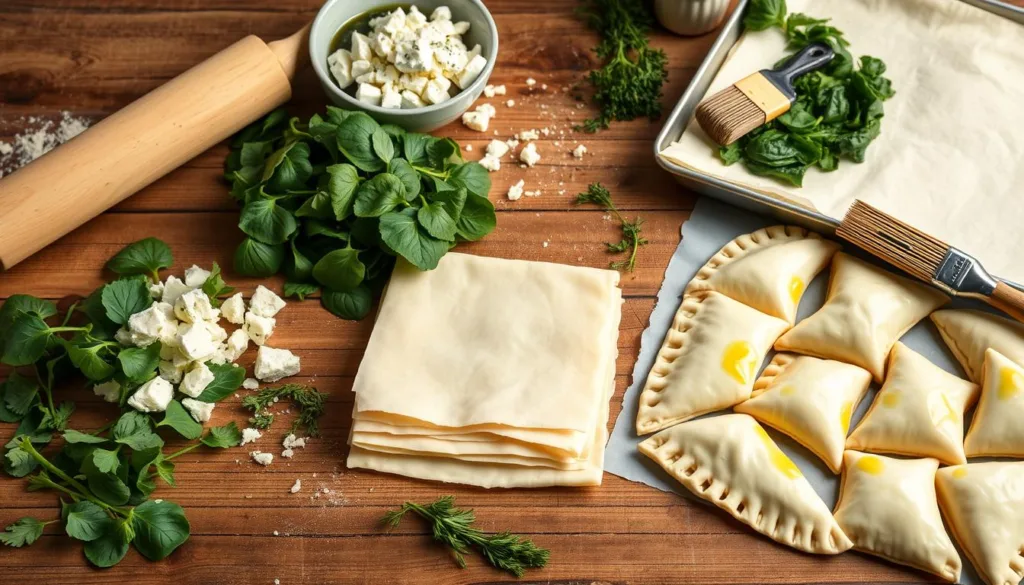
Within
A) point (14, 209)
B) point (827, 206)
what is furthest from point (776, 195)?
point (14, 209)

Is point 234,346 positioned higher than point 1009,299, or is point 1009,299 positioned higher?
point 1009,299

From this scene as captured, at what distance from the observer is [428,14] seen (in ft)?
9.14

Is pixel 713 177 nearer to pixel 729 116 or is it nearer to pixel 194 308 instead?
pixel 729 116

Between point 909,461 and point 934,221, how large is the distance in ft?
2.36

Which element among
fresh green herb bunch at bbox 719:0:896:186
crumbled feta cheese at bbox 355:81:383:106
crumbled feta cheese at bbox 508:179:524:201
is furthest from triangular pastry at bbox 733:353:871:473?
crumbled feta cheese at bbox 355:81:383:106

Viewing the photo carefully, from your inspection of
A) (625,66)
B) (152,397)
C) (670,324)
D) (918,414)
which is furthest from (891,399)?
(152,397)

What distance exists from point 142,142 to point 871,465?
210 cm

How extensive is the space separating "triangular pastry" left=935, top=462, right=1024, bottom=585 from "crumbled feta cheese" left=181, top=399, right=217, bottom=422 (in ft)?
6.06

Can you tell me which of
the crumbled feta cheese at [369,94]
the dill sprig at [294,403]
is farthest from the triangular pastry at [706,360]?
the crumbled feta cheese at [369,94]

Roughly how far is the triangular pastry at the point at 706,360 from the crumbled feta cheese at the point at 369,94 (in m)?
1.05

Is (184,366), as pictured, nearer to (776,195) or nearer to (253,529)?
(253,529)

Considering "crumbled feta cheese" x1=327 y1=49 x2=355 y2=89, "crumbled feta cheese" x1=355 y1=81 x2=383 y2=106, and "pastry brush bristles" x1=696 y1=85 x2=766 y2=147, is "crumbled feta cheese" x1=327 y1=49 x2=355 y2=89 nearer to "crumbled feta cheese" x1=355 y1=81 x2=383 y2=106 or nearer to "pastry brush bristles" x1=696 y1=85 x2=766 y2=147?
"crumbled feta cheese" x1=355 y1=81 x2=383 y2=106

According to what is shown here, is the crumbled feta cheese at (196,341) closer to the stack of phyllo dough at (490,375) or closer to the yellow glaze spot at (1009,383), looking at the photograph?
the stack of phyllo dough at (490,375)

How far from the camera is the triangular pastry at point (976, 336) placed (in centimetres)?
229
